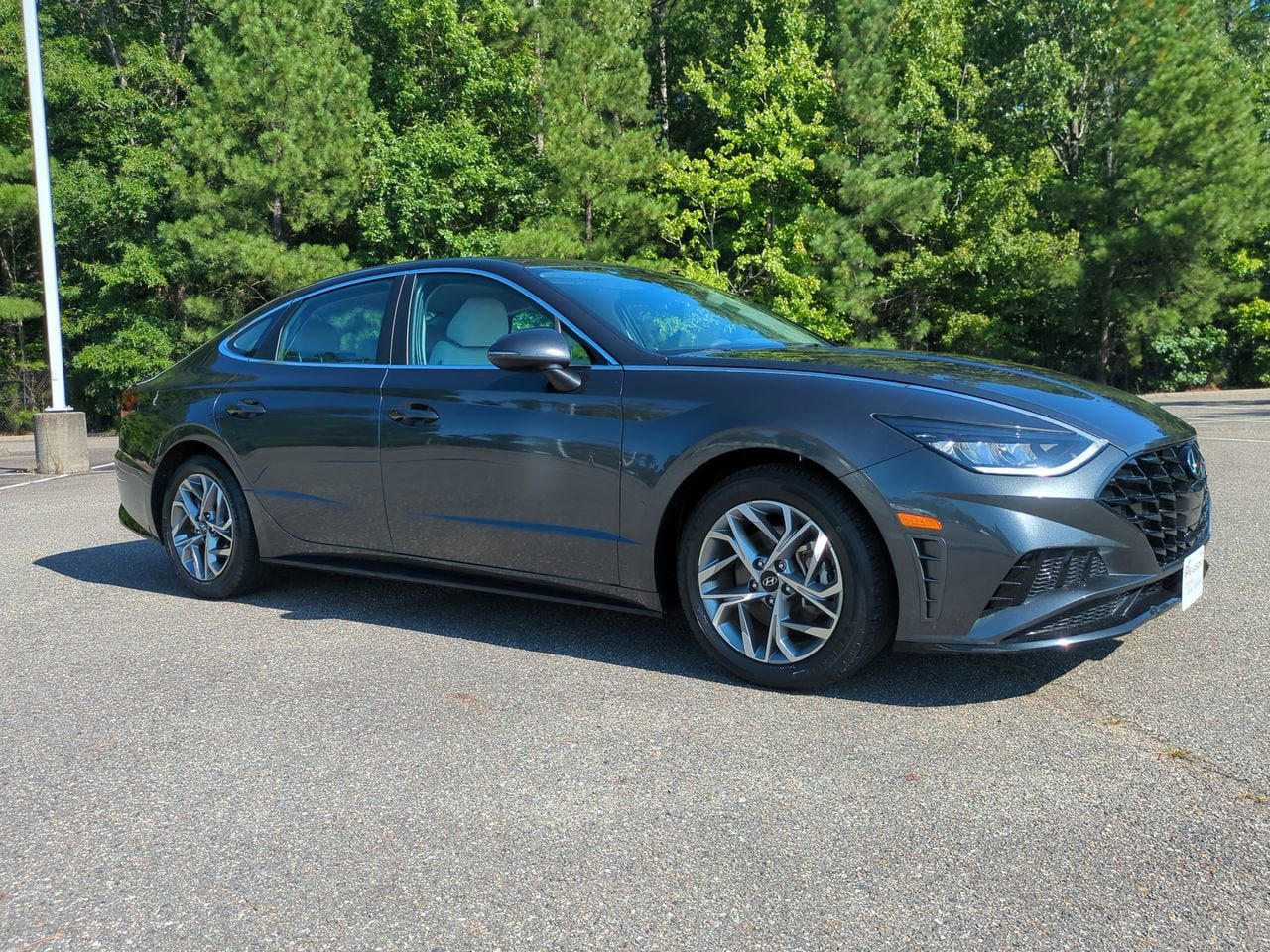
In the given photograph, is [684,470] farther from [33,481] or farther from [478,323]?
[33,481]

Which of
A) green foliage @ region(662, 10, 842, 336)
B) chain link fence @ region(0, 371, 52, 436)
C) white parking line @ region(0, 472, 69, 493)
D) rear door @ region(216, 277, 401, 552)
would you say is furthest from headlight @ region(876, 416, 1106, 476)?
chain link fence @ region(0, 371, 52, 436)

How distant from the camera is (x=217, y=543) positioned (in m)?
5.50

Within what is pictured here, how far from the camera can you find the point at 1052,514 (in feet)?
11.1

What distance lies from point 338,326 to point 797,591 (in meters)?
2.61

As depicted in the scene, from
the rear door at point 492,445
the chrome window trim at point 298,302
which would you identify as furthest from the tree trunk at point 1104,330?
the rear door at point 492,445

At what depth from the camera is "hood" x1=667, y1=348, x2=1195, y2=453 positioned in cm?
365

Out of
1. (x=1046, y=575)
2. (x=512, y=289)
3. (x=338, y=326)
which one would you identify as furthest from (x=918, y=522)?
(x=338, y=326)

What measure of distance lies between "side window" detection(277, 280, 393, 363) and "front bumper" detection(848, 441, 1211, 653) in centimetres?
250

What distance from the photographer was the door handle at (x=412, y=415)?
459 cm

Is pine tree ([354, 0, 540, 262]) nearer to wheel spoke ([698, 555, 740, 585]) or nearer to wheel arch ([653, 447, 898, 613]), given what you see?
wheel arch ([653, 447, 898, 613])

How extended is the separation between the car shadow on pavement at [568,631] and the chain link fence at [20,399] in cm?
2741

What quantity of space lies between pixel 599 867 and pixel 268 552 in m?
3.15

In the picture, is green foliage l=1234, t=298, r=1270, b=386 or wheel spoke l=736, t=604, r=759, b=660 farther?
green foliage l=1234, t=298, r=1270, b=386

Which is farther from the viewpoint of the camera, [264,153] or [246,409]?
[264,153]
